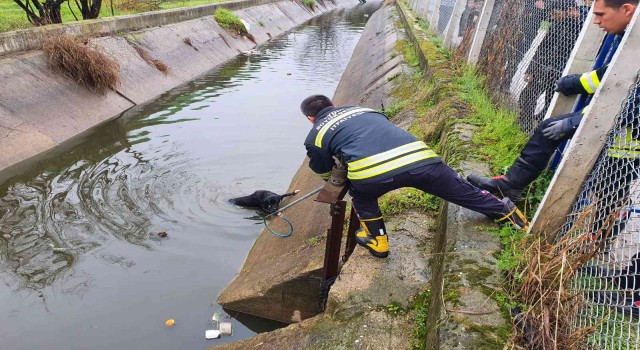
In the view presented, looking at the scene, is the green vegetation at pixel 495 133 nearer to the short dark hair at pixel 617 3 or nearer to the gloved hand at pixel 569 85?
the gloved hand at pixel 569 85

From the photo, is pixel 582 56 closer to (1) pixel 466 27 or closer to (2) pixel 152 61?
(1) pixel 466 27

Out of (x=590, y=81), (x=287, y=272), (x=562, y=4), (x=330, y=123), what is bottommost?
(x=287, y=272)

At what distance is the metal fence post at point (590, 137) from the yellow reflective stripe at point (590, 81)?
0.65 m

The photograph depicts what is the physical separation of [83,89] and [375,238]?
7.94 meters

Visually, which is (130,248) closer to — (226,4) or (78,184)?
(78,184)

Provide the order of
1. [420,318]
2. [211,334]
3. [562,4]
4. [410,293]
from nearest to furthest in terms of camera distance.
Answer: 1. [420,318]
2. [410,293]
3. [211,334]
4. [562,4]

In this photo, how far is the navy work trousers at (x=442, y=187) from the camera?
3.36 meters

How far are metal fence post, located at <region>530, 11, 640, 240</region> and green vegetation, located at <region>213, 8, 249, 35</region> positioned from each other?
17.2m

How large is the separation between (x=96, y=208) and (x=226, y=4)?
16.3m

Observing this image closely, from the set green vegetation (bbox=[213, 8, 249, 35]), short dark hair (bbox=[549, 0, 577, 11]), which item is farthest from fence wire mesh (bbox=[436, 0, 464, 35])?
green vegetation (bbox=[213, 8, 249, 35])

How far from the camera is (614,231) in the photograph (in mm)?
2811

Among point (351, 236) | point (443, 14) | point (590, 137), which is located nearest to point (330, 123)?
point (351, 236)

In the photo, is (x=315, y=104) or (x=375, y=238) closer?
(x=375, y=238)

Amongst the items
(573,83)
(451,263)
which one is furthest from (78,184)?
(573,83)
